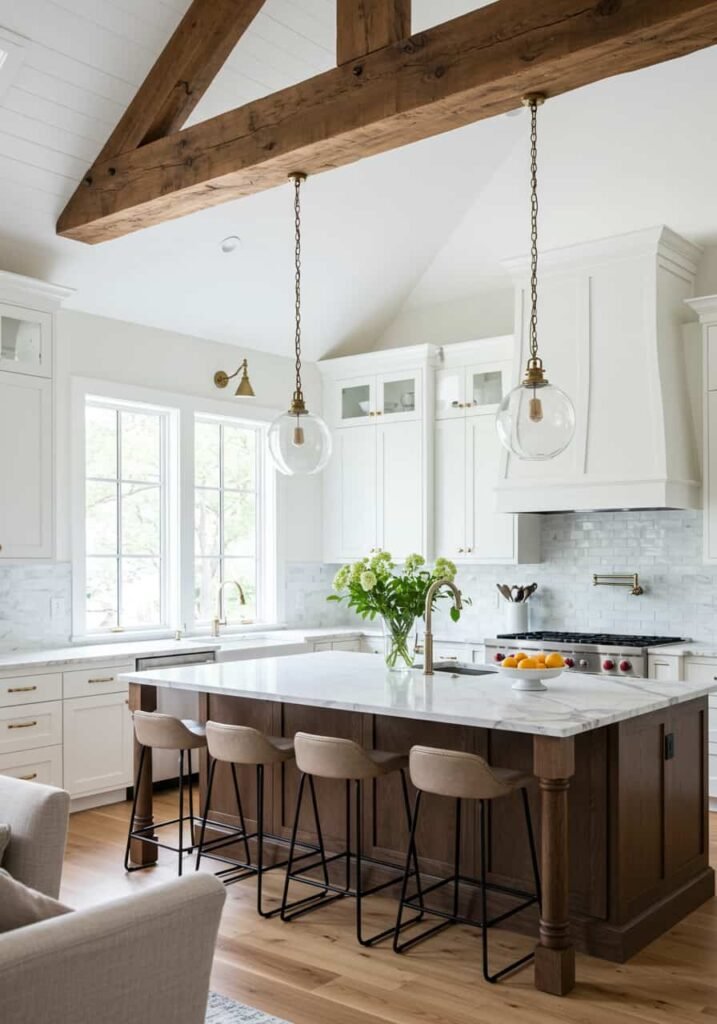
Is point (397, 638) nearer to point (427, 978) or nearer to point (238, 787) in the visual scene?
point (238, 787)

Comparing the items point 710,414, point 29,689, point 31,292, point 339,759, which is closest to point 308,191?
point 31,292

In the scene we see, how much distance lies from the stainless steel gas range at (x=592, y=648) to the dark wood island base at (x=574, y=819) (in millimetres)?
1389

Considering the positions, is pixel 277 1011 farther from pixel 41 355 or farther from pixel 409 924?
pixel 41 355

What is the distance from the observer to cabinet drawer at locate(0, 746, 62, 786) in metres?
5.06

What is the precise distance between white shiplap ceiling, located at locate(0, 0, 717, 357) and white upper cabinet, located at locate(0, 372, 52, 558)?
0.82m

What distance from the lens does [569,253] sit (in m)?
6.03

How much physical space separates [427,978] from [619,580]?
362 cm

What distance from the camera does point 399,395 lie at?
24.0 ft

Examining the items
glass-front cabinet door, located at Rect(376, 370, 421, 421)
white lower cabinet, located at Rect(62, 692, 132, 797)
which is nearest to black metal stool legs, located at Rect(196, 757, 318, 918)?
white lower cabinet, located at Rect(62, 692, 132, 797)

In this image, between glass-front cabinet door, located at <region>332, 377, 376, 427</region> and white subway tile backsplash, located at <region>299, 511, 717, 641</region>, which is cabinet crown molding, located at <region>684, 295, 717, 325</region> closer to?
white subway tile backsplash, located at <region>299, 511, 717, 641</region>

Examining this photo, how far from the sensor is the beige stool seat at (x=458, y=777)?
3.36 meters

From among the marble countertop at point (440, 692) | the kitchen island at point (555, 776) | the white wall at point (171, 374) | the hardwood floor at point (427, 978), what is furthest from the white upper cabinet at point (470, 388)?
the hardwood floor at point (427, 978)

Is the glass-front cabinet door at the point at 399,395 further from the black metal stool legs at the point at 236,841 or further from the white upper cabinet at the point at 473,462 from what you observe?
the black metal stool legs at the point at 236,841

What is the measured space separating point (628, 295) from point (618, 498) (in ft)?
3.91
